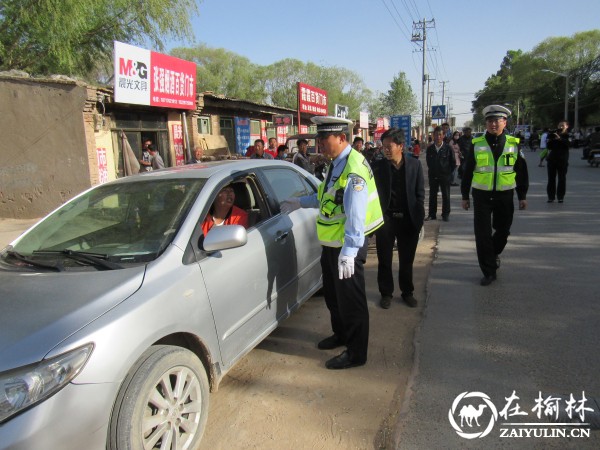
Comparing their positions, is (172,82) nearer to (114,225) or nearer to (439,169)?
(439,169)

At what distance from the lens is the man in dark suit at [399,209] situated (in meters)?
4.28

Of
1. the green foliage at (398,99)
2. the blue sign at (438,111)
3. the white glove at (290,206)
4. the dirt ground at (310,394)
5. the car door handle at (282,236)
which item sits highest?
the green foliage at (398,99)

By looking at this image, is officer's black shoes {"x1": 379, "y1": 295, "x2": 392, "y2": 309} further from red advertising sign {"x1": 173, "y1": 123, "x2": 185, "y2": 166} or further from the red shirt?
red advertising sign {"x1": 173, "y1": 123, "x2": 185, "y2": 166}

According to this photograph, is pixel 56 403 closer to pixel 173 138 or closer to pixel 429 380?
pixel 429 380

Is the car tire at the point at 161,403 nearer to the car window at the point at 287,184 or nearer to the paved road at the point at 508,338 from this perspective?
the paved road at the point at 508,338

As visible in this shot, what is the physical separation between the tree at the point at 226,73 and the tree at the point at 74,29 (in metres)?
27.7

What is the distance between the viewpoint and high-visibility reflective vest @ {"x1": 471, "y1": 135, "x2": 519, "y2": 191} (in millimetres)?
4621

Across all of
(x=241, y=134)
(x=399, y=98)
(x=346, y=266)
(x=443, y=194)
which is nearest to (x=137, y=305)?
(x=346, y=266)

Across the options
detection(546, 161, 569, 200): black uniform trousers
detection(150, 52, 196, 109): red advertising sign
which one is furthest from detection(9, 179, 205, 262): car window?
detection(546, 161, 569, 200): black uniform trousers

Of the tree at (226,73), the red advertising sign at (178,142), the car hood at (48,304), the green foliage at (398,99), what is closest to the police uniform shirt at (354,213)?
the car hood at (48,304)

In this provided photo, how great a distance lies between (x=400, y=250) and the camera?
176 inches

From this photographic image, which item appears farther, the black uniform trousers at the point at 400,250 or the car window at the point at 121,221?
the black uniform trousers at the point at 400,250

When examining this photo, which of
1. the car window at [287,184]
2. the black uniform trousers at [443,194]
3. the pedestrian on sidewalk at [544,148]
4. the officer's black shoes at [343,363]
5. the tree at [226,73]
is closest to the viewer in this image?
the officer's black shoes at [343,363]

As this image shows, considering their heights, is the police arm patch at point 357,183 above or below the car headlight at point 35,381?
above
